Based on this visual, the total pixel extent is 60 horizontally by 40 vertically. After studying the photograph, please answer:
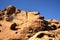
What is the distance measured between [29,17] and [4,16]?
922cm

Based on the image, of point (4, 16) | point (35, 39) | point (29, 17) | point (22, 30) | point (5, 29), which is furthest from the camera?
point (4, 16)

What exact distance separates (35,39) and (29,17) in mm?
13340

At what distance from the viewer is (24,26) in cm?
4612

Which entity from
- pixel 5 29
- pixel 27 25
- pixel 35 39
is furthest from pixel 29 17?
pixel 35 39

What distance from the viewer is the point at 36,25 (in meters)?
44.8

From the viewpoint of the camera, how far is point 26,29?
4441cm

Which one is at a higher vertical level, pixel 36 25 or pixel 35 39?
pixel 36 25

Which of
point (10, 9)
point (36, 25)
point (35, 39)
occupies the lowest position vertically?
point (35, 39)

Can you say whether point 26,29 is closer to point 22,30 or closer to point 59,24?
point 22,30

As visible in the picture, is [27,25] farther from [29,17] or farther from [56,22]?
[56,22]

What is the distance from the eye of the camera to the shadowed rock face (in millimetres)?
40844

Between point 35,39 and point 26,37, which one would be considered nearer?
point 35,39

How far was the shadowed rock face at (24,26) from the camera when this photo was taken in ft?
134

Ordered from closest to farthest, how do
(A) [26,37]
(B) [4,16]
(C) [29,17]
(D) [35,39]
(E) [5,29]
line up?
(D) [35,39] < (A) [26,37] < (E) [5,29] < (C) [29,17] < (B) [4,16]
